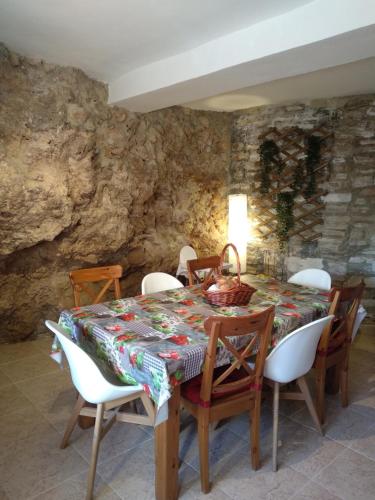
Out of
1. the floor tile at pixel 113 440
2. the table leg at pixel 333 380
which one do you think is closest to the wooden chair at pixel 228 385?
the floor tile at pixel 113 440

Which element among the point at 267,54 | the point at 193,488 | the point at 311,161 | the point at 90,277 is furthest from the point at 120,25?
the point at 193,488

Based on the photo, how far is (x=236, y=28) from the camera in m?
2.34

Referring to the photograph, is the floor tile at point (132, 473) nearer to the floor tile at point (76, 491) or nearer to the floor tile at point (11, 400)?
the floor tile at point (76, 491)

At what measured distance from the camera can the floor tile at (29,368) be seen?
278 centimetres

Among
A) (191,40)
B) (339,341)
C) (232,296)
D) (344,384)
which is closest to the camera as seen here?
(232,296)

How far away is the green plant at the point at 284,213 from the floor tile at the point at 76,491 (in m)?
3.32

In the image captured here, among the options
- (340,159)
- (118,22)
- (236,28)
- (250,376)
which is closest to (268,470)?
(250,376)

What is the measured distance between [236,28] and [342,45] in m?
0.68

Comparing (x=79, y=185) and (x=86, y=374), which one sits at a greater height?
(x=79, y=185)

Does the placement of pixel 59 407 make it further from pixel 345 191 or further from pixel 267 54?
pixel 345 191

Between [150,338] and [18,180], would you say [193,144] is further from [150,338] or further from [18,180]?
[150,338]

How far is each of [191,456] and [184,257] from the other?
236 centimetres

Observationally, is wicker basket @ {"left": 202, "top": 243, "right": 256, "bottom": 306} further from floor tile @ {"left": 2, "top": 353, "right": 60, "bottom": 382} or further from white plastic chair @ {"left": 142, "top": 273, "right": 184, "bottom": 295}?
floor tile @ {"left": 2, "top": 353, "right": 60, "bottom": 382}

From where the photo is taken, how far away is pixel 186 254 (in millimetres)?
4086
